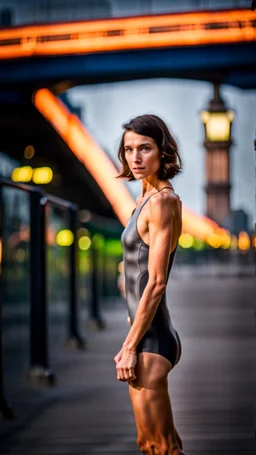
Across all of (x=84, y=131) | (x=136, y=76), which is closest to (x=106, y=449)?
(x=136, y=76)

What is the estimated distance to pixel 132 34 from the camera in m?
32.7

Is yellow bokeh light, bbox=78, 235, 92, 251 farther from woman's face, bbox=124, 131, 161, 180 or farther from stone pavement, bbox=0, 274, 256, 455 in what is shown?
woman's face, bbox=124, 131, 161, 180

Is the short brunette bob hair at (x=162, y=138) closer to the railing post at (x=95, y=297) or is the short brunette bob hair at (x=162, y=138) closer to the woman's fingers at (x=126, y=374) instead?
the woman's fingers at (x=126, y=374)

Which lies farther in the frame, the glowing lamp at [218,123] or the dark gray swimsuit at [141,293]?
the glowing lamp at [218,123]

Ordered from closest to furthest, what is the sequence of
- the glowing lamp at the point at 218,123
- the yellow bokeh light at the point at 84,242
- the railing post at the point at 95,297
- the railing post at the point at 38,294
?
the railing post at the point at 38,294 < the glowing lamp at the point at 218,123 < the railing post at the point at 95,297 < the yellow bokeh light at the point at 84,242

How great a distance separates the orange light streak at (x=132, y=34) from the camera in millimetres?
32125

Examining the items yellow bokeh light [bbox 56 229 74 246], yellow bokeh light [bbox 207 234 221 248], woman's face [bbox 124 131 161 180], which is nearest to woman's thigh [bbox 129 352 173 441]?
woman's face [bbox 124 131 161 180]

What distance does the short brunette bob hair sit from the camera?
348cm

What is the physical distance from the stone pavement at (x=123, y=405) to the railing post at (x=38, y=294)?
227 millimetres

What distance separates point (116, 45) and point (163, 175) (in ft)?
97.8

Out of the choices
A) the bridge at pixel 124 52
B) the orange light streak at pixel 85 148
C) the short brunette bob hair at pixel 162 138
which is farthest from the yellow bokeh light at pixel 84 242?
the orange light streak at pixel 85 148

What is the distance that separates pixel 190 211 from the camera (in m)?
73.8

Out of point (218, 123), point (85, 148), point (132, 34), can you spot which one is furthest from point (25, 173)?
point (85, 148)

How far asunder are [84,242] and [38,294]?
7.57m
